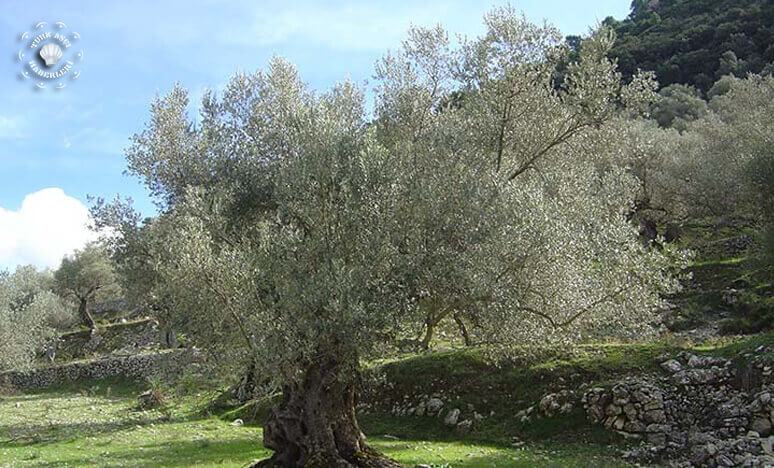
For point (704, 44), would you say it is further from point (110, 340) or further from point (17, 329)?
point (17, 329)

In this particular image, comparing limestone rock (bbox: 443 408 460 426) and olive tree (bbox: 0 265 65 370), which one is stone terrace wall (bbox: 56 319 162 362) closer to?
olive tree (bbox: 0 265 65 370)

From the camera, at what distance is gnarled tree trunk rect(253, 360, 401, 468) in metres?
14.8

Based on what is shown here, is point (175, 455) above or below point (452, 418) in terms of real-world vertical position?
below

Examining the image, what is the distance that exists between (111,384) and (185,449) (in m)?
31.3

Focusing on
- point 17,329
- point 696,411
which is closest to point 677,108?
point 696,411

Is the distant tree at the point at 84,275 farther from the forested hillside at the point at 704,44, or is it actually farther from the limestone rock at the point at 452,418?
the forested hillside at the point at 704,44

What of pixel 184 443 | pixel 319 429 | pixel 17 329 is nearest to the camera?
pixel 319 429

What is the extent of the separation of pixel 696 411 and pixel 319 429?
12.8 m

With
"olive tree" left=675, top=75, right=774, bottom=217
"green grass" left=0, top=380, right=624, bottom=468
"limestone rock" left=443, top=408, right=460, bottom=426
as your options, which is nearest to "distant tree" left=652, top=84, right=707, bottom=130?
"olive tree" left=675, top=75, right=774, bottom=217

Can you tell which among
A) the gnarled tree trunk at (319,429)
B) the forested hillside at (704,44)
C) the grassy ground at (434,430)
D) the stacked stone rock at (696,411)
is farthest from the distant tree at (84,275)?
the forested hillside at (704,44)

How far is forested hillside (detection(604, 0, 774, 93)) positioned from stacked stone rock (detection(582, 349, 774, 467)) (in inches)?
3141

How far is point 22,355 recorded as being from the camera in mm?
45438

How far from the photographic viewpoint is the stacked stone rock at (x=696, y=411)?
16.5 metres

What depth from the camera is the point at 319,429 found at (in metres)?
15.1
